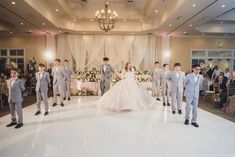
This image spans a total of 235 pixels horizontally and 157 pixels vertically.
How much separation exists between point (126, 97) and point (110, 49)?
8.69m

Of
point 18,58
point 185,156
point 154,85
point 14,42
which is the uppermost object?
point 14,42

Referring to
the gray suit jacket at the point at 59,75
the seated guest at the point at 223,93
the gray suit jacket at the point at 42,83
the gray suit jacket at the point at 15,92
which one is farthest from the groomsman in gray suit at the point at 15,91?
the seated guest at the point at 223,93

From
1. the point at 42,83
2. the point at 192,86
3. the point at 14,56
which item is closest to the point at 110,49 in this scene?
the point at 14,56

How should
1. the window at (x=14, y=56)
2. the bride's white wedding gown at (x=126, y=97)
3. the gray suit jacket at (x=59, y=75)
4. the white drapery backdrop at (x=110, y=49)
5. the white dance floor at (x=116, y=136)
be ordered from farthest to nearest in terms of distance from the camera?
the window at (x=14, y=56) < the white drapery backdrop at (x=110, y=49) < the gray suit jacket at (x=59, y=75) < the bride's white wedding gown at (x=126, y=97) < the white dance floor at (x=116, y=136)

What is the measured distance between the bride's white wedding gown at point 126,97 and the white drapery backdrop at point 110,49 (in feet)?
25.6

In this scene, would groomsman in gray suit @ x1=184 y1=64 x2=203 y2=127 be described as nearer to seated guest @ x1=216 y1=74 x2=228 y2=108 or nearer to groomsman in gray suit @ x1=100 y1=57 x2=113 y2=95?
seated guest @ x1=216 y1=74 x2=228 y2=108

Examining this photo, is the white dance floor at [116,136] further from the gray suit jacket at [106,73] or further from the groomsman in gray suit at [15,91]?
the gray suit jacket at [106,73]

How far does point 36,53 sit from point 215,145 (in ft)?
46.6

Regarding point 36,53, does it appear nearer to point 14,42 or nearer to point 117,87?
point 14,42

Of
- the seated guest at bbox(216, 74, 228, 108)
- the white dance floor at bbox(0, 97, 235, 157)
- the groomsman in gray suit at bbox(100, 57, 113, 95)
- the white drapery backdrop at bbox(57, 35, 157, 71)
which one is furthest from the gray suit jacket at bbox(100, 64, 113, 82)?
the white drapery backdrop at bbox(57, 35, 157, 71)

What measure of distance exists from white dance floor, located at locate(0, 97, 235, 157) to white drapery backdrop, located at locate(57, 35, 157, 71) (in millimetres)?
8847

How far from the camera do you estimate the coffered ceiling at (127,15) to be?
912cm

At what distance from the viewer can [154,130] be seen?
5762 mm

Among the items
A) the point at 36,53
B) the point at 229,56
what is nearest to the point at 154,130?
the point at 36,53
